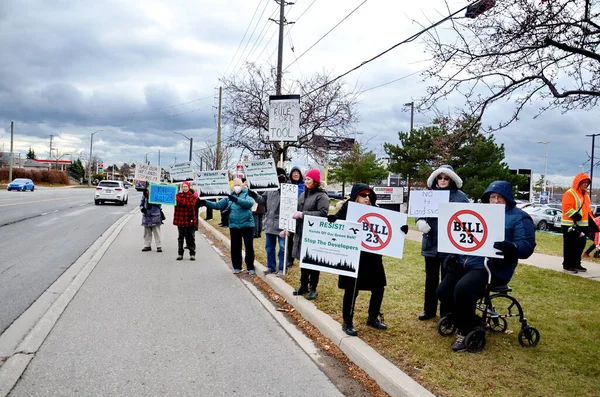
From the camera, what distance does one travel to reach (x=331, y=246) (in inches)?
227

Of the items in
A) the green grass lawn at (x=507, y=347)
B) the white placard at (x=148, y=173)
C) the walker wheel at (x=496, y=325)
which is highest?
the white placard at (x=148, y=173)

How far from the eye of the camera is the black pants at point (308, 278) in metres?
7.27

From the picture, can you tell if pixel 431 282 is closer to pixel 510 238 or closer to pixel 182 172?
pixel 510 238

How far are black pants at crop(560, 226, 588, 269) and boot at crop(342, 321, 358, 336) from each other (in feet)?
20.8

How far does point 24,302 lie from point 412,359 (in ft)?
17.6

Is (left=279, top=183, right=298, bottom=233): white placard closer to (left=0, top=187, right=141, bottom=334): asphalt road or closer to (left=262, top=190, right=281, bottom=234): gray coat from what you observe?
(left=262, top=190, right=281, bottom=234): gray coat

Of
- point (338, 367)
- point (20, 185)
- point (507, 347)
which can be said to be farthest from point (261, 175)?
point (20, 185)

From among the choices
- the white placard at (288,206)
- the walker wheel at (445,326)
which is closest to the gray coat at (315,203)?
the white placard at (288,206)

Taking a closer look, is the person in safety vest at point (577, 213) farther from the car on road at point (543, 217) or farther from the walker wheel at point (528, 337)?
the car on road at point (543, 217)

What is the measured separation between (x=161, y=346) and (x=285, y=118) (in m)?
7.09

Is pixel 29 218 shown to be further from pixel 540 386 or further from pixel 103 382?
pixel 540 386

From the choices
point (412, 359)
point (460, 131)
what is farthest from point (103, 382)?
point (460, 131)

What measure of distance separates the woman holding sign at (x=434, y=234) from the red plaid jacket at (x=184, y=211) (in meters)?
6.27

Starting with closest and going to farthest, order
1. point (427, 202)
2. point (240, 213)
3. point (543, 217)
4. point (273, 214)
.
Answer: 1. point (427, 202)
2. point (273, 214)
3. point (240, 213)
4. point (543, 217)
